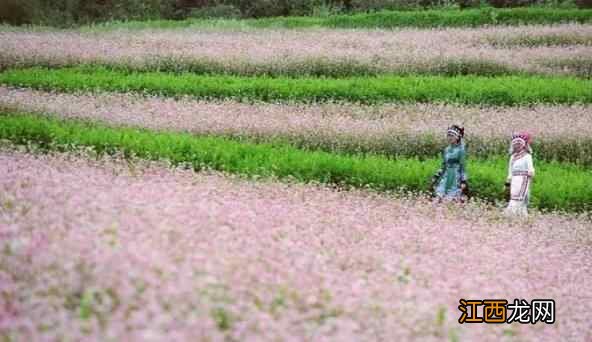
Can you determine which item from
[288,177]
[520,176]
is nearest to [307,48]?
[288,177]

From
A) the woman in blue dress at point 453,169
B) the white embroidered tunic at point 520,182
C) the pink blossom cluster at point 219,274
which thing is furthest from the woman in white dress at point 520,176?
the pink blossom cluster at point 219,274

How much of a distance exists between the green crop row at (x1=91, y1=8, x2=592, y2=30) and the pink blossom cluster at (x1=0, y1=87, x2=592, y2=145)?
503 inches

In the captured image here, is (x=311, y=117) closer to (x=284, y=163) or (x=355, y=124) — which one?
(x=355, y=124)

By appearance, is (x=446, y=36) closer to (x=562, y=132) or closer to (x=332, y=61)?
(x=332, y=61)

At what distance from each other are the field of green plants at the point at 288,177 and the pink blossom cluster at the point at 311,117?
2.1 inches

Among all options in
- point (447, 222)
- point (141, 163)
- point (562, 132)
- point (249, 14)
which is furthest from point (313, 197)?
point (249, 14)

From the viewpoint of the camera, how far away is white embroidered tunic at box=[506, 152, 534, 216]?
1028 centimetres

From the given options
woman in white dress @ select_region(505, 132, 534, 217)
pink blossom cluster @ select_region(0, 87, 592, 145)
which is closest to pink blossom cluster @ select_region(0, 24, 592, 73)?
pink blossom cluster @ select_region(0, 87, 592, 145)

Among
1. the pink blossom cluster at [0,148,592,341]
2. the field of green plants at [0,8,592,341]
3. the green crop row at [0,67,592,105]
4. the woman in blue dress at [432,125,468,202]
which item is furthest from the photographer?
the green crop row at [0,67,592,105]

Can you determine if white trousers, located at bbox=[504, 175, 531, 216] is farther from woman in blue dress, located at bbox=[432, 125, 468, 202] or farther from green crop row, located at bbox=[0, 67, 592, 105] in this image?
green crop row, located at bbox=[0, 67, 592, 105]

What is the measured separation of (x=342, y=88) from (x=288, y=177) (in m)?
6.87

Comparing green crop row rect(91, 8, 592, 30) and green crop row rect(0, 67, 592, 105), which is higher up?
green crop row rect(91, 8, 592, 30)

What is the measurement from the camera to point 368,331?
349 cm

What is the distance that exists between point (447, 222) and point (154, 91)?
10215 millimetres
